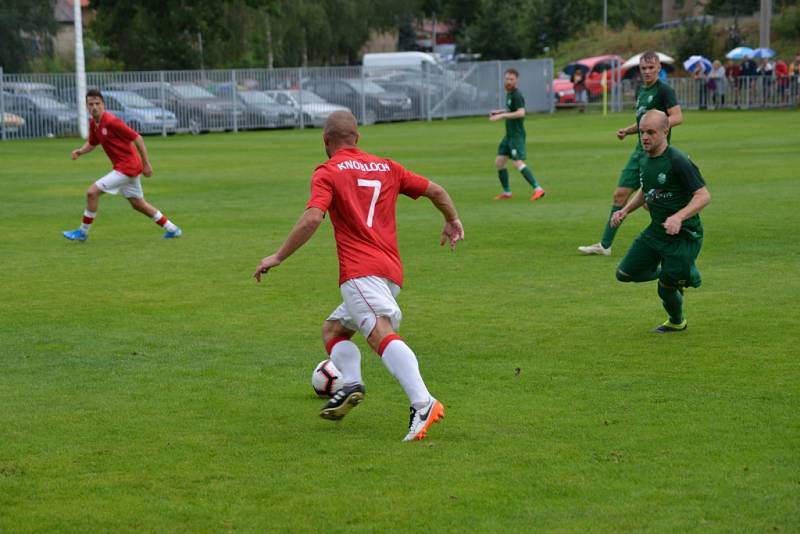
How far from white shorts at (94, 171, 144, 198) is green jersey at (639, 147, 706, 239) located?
8958 millimetres

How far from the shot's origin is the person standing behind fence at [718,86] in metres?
53.2

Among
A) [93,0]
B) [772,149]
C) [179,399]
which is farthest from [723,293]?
[93,0]

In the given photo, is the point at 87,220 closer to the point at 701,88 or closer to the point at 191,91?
the point at 191,91

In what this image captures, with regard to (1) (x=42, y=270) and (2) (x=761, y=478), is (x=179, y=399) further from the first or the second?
(1) (x=42, y=270)

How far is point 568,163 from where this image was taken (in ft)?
95.0

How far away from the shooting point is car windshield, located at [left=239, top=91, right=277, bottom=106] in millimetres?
48812

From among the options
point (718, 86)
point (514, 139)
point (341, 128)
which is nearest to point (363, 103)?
point (718, 86)

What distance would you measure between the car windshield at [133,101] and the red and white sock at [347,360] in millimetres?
39418

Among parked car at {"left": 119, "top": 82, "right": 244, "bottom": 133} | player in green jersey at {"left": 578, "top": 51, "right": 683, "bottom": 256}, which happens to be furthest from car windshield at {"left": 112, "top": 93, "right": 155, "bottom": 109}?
player in green jersey at {"left": 578, "top": 51, "right": 683, "bottom": 256}

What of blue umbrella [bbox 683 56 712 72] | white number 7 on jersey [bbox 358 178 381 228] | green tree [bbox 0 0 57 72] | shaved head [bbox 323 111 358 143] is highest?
green tree [bbox 0 0 57 72]

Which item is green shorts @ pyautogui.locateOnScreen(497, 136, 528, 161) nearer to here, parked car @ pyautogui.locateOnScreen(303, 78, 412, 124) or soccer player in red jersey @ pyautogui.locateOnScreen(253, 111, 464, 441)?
soccer player in red jersey @ pyautogui.locateOnScreen(253, 111, 464, 441)

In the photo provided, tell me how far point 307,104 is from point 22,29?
19.7m

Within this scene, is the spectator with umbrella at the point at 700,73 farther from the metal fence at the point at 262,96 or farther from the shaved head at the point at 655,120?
the shaved head at the point at 655,120

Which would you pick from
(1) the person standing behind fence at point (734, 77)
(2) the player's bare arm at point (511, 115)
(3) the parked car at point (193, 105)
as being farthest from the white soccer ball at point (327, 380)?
(1) the person standing behind fence at point (734, 77)
